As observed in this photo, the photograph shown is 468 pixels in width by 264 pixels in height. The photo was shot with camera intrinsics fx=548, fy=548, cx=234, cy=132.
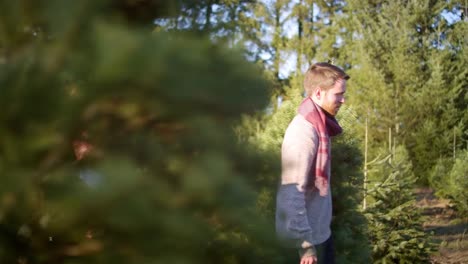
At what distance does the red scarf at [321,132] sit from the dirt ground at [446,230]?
4.74 meters

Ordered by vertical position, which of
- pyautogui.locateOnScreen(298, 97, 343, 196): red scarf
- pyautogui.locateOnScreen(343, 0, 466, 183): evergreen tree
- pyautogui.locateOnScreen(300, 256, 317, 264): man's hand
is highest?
pyautogui.locateOnScreen(343, 0, 466, 183): evergreen tree

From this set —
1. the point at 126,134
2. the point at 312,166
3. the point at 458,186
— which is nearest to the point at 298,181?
the point at 312,166

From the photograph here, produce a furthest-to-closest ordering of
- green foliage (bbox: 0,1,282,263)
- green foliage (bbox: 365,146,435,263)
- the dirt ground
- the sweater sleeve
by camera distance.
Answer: the dirt ground < green foliage (bbox: 365,146,435,263) < the sweater sleeve < green foliage (bbox: 0,1,282,263)

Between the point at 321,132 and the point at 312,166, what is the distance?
0.84 ft

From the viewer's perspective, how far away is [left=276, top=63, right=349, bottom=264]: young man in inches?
104

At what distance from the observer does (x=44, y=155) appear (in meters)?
0.82

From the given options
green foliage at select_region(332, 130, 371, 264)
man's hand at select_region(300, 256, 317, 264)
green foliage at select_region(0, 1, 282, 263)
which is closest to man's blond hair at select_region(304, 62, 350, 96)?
man's hand at select_region(300, 256, 317, 264)

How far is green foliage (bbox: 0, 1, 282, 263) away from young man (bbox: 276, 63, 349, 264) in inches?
60.9

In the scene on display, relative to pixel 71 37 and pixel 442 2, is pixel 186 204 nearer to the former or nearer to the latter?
pixel 71 37

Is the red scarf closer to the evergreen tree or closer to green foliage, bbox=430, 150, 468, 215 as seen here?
green foliage, bbox=430, 150, 468, 215

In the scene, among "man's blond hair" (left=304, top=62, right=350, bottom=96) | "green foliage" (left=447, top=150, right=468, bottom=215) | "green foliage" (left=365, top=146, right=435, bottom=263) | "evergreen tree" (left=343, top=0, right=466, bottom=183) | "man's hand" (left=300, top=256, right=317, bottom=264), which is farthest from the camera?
"evergreen tree" (left=343, top=0, right=466, bottom=183)

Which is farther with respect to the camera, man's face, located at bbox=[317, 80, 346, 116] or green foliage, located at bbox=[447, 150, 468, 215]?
green foliage, located at bbox=[447, 150, 468, 215]

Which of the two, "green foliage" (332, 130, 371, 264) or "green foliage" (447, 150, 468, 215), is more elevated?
"green foliage" (447, 150, 468, 215)

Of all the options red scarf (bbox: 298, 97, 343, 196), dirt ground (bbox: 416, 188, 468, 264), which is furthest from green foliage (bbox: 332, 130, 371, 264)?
dirt ground (bbox: 416, 188, 468, 264)
